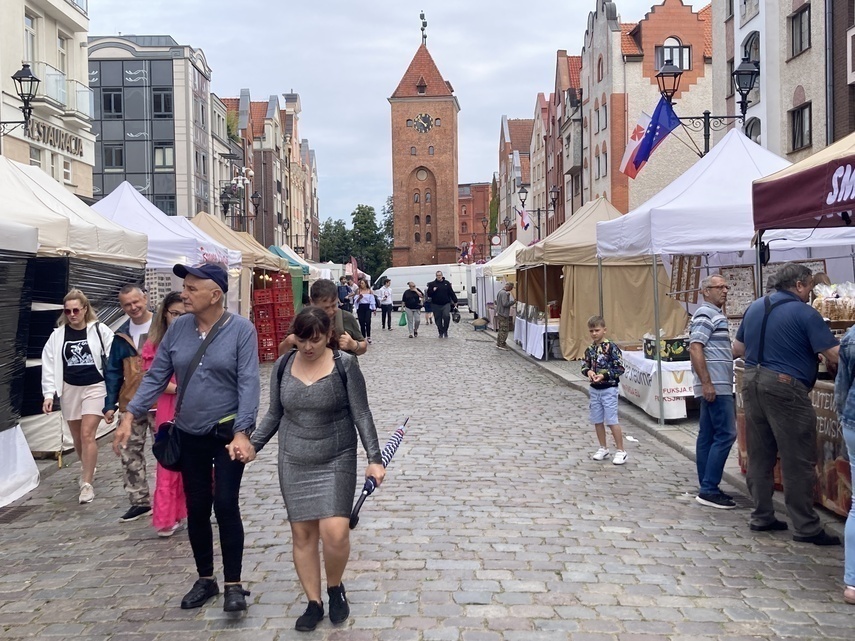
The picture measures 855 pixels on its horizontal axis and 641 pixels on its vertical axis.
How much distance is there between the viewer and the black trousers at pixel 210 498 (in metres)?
4.69

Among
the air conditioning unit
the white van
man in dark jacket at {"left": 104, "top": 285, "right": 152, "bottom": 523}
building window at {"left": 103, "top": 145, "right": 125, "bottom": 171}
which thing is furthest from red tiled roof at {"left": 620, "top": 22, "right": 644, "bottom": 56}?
man in dark jacket at {"left": 104, "top": 285, "right": 152, "bottom": 523}

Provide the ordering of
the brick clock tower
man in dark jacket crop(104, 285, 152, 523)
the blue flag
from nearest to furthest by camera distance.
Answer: man in dark jacket crop(104, 285, 152, 523) < the blue flag < the brick clock tower

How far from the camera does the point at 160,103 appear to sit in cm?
5172

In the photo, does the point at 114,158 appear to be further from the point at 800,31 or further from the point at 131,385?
the point at 131,385

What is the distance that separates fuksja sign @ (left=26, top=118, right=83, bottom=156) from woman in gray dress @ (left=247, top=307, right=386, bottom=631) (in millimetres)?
23685

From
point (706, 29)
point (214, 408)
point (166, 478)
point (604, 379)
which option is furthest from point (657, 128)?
point (706, 29)

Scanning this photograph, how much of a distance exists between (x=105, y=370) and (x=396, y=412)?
5.74m

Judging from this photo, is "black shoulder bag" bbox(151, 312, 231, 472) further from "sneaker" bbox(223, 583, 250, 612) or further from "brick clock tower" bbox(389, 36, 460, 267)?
"brick clock tower" bbox(389, 36, 460, 267)

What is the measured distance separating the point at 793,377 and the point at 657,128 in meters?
9.07

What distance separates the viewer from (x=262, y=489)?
775cm

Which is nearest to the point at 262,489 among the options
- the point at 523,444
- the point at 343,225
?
the point at 523,444

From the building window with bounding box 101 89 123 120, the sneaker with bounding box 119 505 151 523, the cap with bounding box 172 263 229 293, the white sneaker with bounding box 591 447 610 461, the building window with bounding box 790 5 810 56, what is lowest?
the sneaker with bounding box 119 505 151 523

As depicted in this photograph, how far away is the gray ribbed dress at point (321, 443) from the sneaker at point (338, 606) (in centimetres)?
43

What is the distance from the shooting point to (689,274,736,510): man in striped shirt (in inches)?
274
